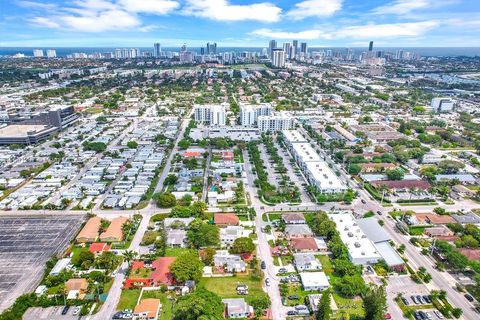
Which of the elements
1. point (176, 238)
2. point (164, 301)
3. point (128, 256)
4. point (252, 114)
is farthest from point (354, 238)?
point (252, 114)

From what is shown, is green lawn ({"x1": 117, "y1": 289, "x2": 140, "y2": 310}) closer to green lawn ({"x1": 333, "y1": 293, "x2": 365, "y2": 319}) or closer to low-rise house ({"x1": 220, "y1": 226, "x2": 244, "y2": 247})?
low-rise house ({"x1": 220, "y1": 226, "x2": 244, "y2": 247})

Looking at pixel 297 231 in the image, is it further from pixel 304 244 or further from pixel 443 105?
pixel 443 105

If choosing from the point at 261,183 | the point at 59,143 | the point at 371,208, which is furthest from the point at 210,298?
the point at 59,143

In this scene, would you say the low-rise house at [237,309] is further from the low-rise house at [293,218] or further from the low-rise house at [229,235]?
the low-rise house at [293,218]

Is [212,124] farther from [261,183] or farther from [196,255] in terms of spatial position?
[196,255]

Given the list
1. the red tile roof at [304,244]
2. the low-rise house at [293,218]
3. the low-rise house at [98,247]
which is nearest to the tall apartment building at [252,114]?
the low-rise house at [293,218]
